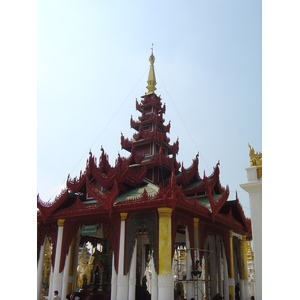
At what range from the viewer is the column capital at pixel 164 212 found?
1388 centimetres

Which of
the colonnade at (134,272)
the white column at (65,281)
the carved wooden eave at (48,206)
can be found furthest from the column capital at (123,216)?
the carved wooden eave at (48,206)

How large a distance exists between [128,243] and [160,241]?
177 centimetres

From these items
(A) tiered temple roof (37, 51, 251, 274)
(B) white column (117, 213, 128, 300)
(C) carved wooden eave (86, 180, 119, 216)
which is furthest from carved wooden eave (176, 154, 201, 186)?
(B) white column (117, 213, 128, 300)

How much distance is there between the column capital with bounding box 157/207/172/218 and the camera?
547 inches

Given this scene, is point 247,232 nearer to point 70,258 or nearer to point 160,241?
point 160,241

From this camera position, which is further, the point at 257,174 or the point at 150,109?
the point at 150,109

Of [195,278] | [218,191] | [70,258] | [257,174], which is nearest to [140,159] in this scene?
[218,191]

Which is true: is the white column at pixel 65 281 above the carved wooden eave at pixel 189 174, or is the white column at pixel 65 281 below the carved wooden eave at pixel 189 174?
below

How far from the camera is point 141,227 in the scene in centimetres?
1611

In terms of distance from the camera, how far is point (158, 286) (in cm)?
1324

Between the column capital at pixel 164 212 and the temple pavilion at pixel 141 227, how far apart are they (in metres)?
0.04

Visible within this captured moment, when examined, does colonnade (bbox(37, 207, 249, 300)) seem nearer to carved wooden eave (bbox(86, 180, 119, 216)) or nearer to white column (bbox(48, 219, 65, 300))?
white column (bbox(48, 219, 65, 300))

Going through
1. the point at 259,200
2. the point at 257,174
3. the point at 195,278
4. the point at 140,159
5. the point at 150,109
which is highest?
the point at 150,109

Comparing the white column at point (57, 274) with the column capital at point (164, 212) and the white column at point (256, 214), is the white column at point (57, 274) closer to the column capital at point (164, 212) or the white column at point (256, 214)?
the column capital at point (164, 212)
